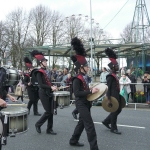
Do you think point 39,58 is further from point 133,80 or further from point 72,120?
point 133,80

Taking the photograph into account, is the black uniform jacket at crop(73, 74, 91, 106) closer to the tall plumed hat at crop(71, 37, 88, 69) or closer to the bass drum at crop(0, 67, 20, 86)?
the tall plumed hat at crop(71, 37, 88, 69)

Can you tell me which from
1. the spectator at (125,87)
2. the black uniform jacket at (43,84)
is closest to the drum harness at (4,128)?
the black uniform jacket at (43,84)

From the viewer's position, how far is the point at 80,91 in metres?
4.71

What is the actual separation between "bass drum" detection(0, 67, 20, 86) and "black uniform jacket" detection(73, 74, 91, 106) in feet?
6.05

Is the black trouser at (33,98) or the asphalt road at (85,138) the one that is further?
the black trouser at (33,98)

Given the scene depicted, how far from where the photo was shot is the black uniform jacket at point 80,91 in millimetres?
4676

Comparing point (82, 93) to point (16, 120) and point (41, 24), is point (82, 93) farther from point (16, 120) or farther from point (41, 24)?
point (41, 24)

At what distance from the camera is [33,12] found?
37219 millimetres

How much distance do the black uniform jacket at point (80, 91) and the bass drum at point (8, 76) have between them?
6.05 feet

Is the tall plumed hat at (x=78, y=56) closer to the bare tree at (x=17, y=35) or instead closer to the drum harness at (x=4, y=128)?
the drum harness at (x=4, y=128)

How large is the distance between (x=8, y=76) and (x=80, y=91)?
2272mm

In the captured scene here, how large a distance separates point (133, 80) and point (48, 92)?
6792mm

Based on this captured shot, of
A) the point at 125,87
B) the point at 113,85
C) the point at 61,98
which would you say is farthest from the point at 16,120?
the point at 125,87

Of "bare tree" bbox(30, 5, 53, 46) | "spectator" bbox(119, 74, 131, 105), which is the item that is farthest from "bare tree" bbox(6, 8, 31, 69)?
"spectator" bbox(119, 74, 131, 105)
